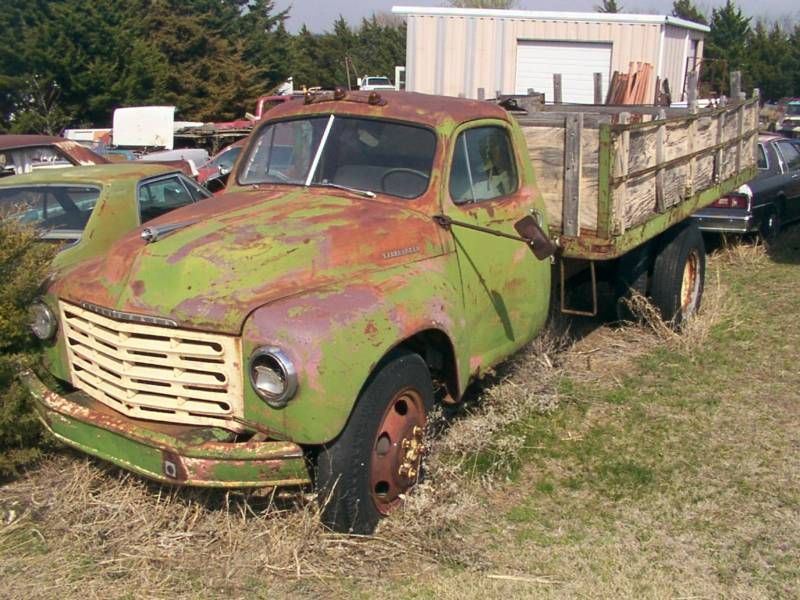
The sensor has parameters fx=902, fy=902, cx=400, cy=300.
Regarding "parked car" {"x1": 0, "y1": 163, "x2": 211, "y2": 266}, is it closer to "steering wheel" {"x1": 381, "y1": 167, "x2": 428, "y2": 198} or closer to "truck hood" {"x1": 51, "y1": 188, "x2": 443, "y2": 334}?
"truck hood" {"x1": 51, "y1": 188, "x2": 443, "y2": 334}

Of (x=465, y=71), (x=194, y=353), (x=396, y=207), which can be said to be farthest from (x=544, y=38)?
(x=194, y=353)

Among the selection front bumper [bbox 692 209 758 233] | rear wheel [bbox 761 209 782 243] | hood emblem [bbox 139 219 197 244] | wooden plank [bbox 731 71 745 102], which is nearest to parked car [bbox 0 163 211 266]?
hood emblem [bbox 139 219 197 244]

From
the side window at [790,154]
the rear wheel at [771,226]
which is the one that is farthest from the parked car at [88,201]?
the side window at [790,154]

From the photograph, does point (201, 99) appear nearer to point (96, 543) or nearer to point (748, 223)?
point (748, 223)

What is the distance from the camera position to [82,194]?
701 centimetres

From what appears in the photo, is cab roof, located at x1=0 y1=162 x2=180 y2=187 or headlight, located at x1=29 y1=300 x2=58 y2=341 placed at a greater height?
cab roof, located at x1=0 y1=162 x2=180 y2=187

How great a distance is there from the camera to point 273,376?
3.79 m

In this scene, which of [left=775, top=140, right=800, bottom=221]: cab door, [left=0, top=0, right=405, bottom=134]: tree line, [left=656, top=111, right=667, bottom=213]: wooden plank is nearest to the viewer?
[left=656, top=111, right=667, bottom=213]: wooden plank

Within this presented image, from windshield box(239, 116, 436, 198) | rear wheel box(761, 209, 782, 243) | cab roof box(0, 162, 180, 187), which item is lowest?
rear wheel box(761, 209, 782, 243)

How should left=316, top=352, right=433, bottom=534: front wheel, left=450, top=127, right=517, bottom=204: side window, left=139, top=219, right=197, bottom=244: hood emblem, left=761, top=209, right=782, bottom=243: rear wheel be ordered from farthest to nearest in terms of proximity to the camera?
left=761, top=209, right=782, bottom=243: rear wheel < left=450, top=127, right=517, bottom=204: side window < left=139, top=219, right=197, bottom=244: hood emblem < left=316, top=352, right=433, bottom=534: front wheel

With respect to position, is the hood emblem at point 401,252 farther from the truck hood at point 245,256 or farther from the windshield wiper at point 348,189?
the windshield wiper at point 348,189

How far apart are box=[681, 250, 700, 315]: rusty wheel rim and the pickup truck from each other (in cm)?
206

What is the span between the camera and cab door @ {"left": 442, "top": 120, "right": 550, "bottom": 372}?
5.02 metres

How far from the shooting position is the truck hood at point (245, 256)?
4.02m
